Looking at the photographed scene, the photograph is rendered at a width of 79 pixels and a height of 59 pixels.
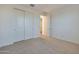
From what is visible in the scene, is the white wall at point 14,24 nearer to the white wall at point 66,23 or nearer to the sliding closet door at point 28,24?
the sliding closet door at point 28,24

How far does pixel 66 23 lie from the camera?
588 cm

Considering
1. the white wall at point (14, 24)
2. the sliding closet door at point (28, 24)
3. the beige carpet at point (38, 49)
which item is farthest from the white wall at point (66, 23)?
the sliding closet door at point (28, 24)

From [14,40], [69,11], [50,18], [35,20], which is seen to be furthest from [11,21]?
[50,18]

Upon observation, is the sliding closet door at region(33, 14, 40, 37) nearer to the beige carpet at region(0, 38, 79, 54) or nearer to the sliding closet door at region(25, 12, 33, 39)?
the sliding closet door at region(25, 12, 33, 39)

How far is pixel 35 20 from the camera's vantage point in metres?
7.22

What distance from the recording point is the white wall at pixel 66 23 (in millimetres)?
5211

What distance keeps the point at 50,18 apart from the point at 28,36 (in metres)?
2.43

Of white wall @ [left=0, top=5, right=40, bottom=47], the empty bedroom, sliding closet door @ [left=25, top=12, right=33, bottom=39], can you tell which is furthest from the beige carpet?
sliding closet door @ [left=25, top=12, right=33, bottom=39]

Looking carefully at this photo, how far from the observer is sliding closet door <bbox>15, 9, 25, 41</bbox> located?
17.7 ft

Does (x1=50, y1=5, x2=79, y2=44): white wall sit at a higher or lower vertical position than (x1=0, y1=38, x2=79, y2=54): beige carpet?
higher

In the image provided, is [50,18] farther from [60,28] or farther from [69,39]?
[69,39]

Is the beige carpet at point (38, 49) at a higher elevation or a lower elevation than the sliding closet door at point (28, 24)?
lower

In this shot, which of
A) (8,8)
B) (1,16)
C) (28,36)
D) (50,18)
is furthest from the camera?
(50,18)

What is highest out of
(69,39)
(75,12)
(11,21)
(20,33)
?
(75,12)
